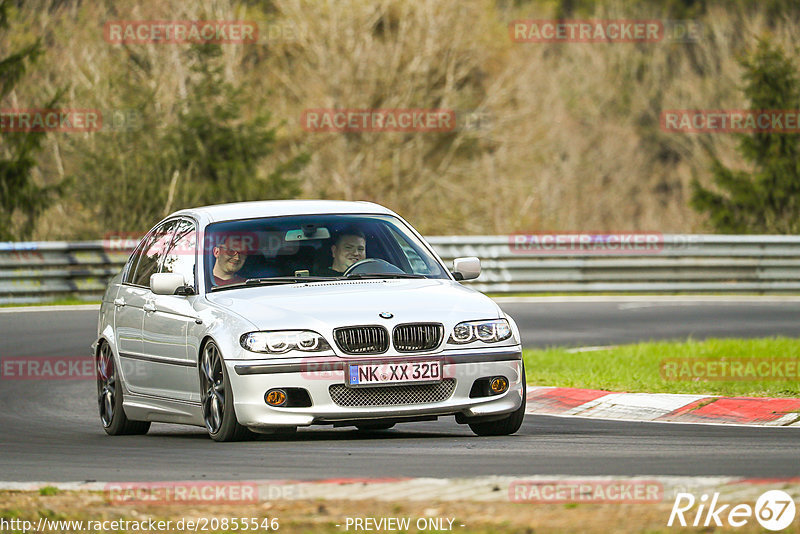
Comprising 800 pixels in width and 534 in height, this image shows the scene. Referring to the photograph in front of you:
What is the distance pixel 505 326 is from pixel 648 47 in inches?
2077

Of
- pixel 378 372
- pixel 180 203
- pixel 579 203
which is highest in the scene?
pixel 378 372

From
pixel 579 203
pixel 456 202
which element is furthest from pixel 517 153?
pixel 579 203

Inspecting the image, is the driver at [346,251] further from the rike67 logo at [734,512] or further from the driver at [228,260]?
the rike67 logo at [734,512]

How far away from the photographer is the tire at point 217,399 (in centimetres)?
909

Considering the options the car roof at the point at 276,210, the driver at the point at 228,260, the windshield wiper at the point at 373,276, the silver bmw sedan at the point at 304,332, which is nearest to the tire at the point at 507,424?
the silver bmw sedan at the point at 304,332

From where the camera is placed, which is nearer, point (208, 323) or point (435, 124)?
point (208, 323)

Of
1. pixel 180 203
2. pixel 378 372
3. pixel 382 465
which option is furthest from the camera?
pixel 180 203

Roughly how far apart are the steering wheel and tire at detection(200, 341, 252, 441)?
118 cm

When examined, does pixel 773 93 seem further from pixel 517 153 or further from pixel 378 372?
pixel 378 372

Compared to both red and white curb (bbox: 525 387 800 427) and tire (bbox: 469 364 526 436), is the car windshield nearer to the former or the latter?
tire (bbox: 469 364 526 436)

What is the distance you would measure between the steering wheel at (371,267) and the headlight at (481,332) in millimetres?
1024

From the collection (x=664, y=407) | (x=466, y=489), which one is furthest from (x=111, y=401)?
(x=466, y=489)

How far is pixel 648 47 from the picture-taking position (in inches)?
2382

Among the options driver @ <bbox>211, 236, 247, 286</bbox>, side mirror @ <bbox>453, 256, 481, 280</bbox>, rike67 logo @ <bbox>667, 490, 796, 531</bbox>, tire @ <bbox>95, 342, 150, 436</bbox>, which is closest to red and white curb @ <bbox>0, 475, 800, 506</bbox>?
rike67 logo @ <bbox>667, 490, 796, 531</bbox>
